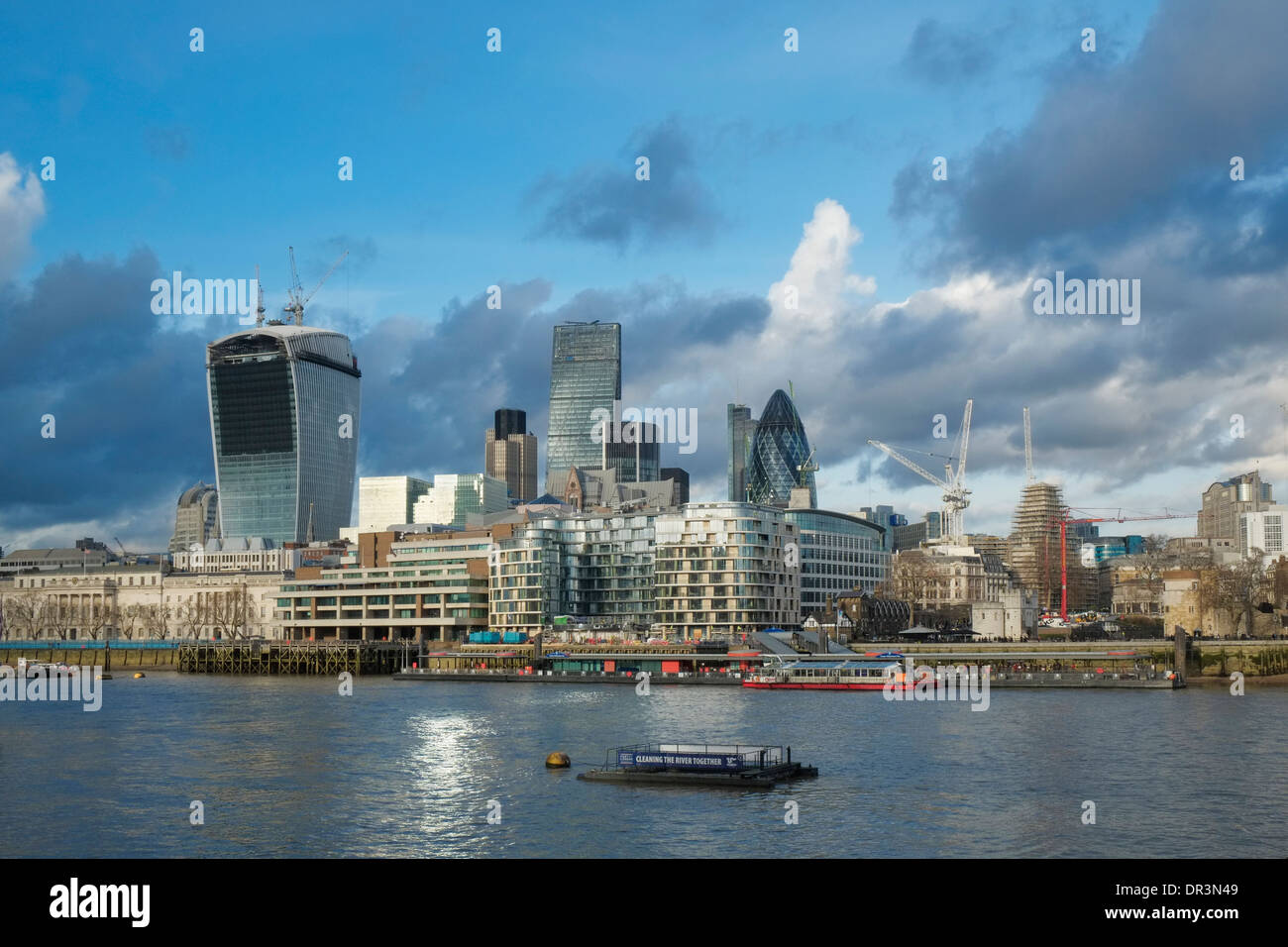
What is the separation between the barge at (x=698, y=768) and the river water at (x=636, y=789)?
1380 millimetres

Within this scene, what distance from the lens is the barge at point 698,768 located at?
198 ft

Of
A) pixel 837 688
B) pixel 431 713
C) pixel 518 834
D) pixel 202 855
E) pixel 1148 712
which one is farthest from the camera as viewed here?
pixel 837 688

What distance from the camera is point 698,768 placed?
2431 inches

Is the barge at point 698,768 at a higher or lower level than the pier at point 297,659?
higher

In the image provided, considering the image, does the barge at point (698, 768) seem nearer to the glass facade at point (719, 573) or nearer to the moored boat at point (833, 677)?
the moored boat at point (833, 677)

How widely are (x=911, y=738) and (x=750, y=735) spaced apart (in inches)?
421

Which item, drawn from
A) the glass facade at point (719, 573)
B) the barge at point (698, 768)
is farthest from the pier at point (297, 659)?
the barge at point (698, 768)

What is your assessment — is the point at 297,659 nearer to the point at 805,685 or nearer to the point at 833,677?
the point at 805,685

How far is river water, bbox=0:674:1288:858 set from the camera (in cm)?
4675

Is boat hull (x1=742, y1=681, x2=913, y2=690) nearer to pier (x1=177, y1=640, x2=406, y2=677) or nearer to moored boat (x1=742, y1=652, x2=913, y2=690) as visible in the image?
moored boat (x1=742, y1=652, x2=913, y2=690)

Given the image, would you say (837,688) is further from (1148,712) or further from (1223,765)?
(1223,765)
